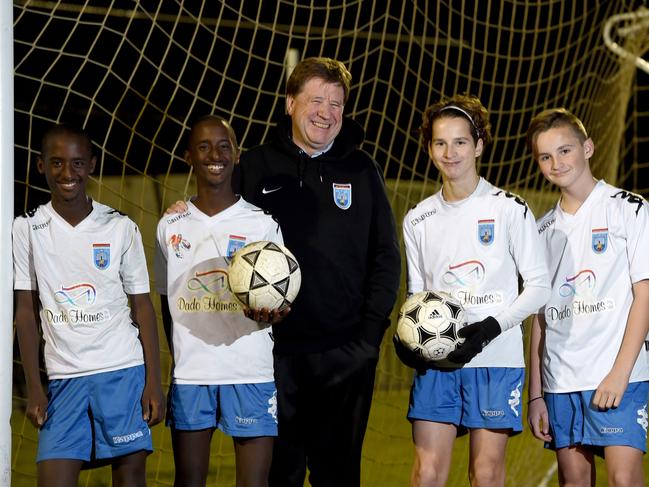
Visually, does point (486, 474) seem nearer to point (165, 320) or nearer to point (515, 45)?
point (165, 320)

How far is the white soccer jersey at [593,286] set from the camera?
3.07 meters

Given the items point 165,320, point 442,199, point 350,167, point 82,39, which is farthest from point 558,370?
point 82,39

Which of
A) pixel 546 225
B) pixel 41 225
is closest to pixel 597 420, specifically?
pixel 546 225

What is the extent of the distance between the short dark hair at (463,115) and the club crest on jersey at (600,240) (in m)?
0.51

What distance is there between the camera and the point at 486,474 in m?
3.02

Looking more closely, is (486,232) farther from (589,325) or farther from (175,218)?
(175,218)

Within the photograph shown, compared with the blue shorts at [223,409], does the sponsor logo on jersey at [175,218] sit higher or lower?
higher

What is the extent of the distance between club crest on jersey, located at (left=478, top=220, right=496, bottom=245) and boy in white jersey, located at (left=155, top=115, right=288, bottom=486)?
0.68m

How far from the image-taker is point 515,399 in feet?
10.2

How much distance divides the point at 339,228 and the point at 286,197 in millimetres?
215

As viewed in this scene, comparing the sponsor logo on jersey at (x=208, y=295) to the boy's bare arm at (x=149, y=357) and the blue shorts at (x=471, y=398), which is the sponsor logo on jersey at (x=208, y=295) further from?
the blue shorts at (x=471, y=398)

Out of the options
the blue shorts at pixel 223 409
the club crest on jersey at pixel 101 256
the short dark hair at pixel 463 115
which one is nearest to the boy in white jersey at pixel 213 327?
the blue shorts at pixel 223 409

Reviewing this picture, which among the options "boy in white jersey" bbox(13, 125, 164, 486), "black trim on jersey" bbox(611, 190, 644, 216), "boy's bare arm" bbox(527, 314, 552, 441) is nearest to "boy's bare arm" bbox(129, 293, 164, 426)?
"boy in white jersey" bbox(13, 125, 164, 486)

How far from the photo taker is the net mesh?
5.80m
